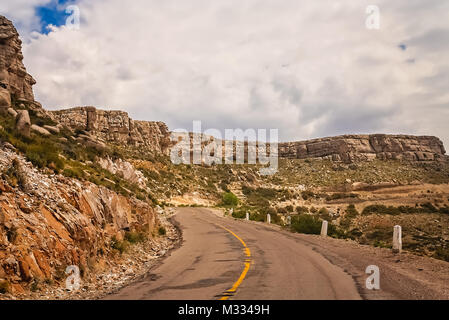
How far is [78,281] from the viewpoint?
8641mm

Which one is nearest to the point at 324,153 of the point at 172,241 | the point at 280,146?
the point at 280,146

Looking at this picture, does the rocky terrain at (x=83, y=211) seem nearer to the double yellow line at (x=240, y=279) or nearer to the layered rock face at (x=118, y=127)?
the double yellow line at (x=240, y=279)

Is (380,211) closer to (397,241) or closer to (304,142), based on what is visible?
(397,241)

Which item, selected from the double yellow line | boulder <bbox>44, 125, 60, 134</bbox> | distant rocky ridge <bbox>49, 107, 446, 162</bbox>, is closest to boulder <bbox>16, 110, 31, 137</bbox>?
boulder <bbox>44, 125, 60, 134</bbox>

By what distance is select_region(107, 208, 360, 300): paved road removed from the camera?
726 centimetres

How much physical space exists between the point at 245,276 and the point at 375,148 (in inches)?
5034

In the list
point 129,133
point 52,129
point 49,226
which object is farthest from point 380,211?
point 129,133

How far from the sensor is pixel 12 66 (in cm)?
2941

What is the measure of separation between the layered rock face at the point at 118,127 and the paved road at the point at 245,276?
78.6m

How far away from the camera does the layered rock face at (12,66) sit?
92.8 feet

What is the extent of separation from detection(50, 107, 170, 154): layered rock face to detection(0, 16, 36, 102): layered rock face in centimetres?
5367

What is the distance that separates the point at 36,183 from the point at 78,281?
365 centimetres

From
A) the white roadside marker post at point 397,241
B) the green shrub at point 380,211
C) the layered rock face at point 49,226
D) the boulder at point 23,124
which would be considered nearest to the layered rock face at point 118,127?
the green shrub at point 380,211
